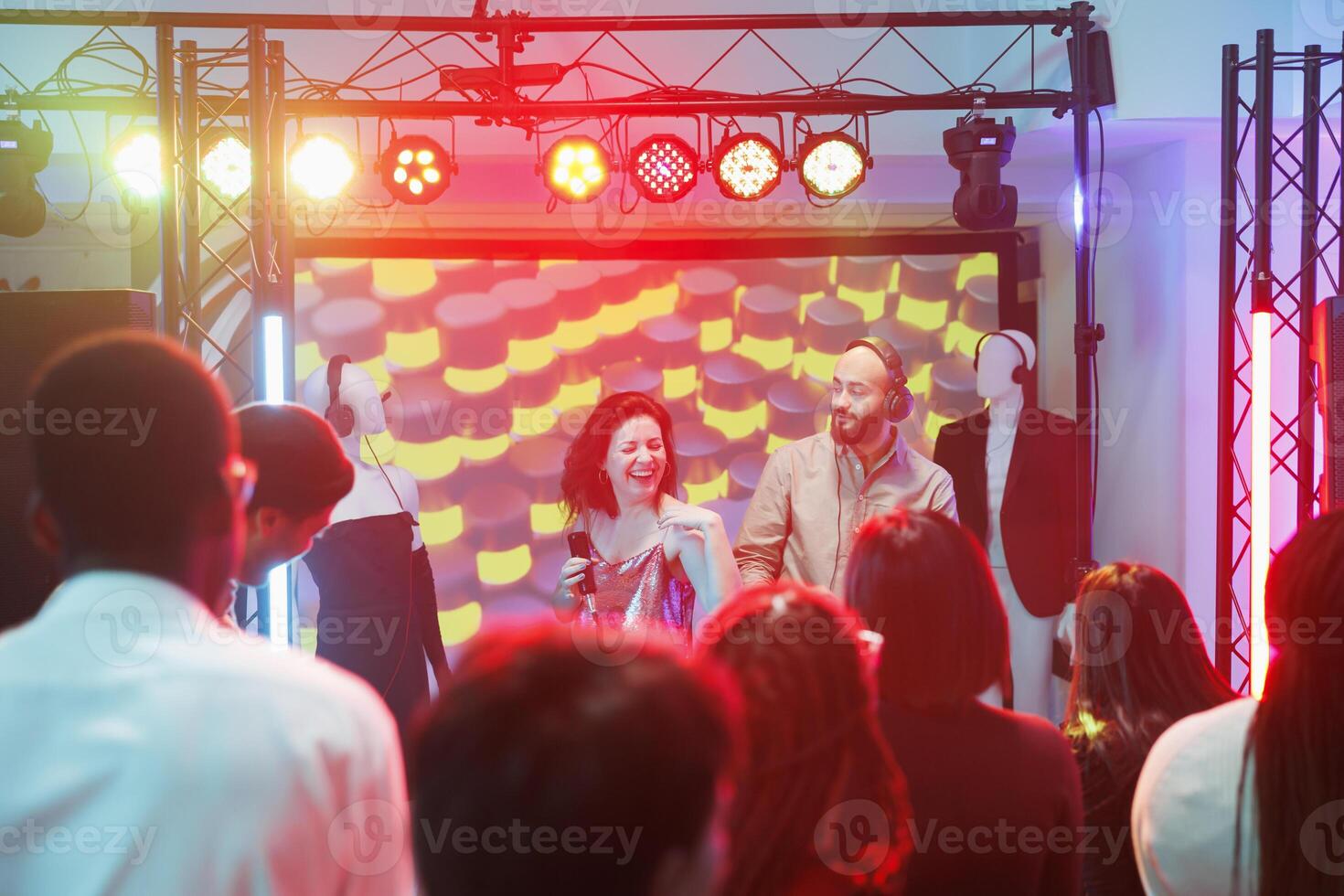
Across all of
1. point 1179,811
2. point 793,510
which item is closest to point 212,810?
point 1179,811

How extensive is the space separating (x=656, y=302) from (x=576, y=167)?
1.38 m

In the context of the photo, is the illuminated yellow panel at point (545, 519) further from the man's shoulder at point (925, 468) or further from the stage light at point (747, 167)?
the man's shoulder at point (925, 468)

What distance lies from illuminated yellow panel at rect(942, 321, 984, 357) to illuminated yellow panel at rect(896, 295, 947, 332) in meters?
0.06

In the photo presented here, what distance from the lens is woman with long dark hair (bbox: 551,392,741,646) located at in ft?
11.6

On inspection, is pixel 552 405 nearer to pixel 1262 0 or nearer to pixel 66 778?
pixel 1262 0

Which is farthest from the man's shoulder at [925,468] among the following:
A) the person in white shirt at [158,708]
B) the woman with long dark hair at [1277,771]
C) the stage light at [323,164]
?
the person in white shirt at [158,708]

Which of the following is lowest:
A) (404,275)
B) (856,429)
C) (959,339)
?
(856,429)

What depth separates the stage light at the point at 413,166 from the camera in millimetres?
4738

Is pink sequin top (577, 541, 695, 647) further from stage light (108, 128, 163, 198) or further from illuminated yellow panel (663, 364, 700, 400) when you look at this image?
stage light (108, 128, 163, 198)

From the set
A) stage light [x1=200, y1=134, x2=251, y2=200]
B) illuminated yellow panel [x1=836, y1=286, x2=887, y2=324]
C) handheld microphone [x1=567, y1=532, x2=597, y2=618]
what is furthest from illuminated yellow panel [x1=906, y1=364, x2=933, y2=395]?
Answer: stage light [x1=200, y1=134, x2=251, y2=200]

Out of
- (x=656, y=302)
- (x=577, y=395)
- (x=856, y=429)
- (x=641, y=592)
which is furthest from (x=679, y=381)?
(x=641, y=592)

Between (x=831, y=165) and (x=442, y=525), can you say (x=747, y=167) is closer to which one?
(x=831, y=165)

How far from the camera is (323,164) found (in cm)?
468

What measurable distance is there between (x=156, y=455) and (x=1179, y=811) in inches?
48.9
